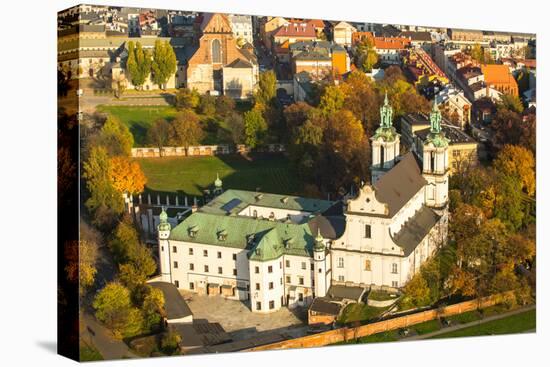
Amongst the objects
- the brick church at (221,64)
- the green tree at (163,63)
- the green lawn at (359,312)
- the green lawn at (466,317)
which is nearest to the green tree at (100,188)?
the green tree at (163,63)

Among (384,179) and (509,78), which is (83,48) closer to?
(384,179)

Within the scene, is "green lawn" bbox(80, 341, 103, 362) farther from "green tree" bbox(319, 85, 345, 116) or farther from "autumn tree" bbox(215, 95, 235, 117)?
"green tree" bbox(319, 85, 345, 116)

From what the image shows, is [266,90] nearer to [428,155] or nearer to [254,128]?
[254,128]

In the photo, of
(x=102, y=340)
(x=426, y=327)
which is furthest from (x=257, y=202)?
(x=102, y=340)

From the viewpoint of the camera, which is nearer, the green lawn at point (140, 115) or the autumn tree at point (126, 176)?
the autumn tree at point (126, 176)

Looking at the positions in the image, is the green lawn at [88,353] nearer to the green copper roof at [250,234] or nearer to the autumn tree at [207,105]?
the green copper roof at [250,234]

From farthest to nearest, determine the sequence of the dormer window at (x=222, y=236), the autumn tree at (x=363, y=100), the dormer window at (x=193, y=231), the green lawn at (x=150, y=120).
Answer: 1. the autumn tree at (x=363, y=100)
2. the dormer window at (x=193, y=231)
3. the dormer window at (x=222, y=236)
4. the green lawn at (x=150, y=120)

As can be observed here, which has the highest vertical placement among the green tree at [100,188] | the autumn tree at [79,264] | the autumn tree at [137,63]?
the autumn tree at [137,63]
